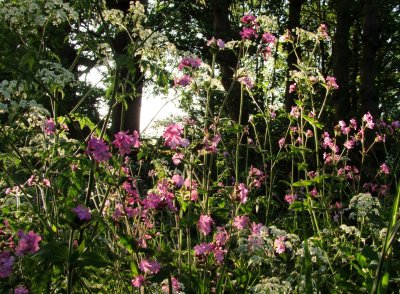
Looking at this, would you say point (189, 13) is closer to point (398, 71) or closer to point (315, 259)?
point (398, 71)

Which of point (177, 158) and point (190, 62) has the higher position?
point (190, 62)

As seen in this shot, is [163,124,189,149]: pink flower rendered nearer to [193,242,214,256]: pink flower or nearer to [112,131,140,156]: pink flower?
[112,131,140,156]: pink flower

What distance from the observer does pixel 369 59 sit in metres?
11.4

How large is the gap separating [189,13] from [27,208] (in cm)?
1354

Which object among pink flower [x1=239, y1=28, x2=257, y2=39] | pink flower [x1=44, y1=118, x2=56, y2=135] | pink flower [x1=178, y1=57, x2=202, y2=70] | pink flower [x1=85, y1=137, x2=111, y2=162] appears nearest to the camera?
pink flower [x1=85, y1=137, x2=111, y2=162]

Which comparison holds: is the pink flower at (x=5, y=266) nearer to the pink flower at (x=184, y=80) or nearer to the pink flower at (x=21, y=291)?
the pink flower at (x=21, y=291)

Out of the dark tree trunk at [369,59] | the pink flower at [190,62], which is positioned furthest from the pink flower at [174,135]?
the dark tree trunk at [369,59]

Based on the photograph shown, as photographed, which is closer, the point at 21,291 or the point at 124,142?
the point at 21,291

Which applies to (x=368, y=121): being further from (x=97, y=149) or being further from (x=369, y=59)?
(x=369, y=59)

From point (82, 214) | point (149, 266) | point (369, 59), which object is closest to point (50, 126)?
point (149, 266)

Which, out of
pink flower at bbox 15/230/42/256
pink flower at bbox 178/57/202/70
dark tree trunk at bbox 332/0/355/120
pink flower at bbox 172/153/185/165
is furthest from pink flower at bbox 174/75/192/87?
dark tree trunk at bbox 332/0/355/120

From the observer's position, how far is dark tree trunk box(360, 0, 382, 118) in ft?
34.4

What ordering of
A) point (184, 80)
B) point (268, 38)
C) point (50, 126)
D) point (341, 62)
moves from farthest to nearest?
point (341, 62) < point (268, 38) < point (184, 80) < point (50, 126)

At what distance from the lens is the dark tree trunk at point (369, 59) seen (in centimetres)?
1049
